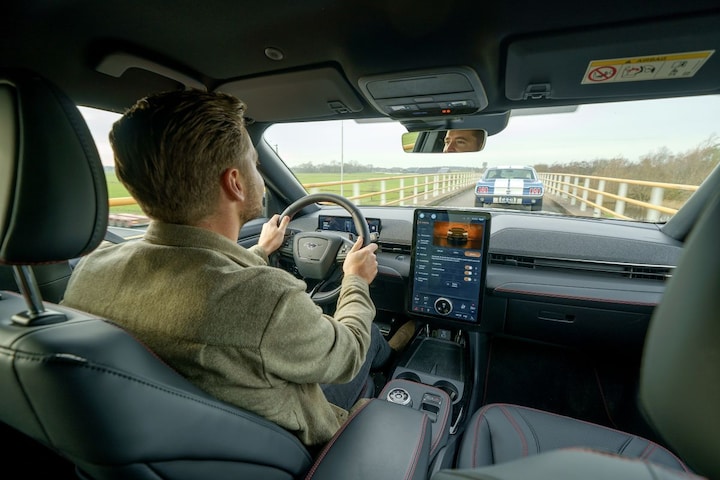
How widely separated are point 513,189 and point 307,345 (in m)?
2.65

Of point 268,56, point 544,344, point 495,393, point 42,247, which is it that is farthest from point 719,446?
point 544,344

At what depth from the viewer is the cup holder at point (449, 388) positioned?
201 centimetres

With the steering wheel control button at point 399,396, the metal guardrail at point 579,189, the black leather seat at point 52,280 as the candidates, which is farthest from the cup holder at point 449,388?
the black leather seat at point 52,280

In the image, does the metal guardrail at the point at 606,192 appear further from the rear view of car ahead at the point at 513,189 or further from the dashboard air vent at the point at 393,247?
the dashboard air vent at the point at 393,247

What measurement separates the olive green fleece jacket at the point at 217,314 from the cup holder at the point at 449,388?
1.20 meters

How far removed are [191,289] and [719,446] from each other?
3.00ft

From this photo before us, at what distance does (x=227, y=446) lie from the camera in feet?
2.72

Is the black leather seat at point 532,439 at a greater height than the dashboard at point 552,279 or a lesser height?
lesser

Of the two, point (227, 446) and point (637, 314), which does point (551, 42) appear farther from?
point (227, 446)

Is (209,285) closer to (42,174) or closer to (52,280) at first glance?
(42,174)

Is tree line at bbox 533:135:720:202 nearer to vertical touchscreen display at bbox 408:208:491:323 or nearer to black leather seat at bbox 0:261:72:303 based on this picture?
vertical touchscreen display at bbox 408:208:491:323

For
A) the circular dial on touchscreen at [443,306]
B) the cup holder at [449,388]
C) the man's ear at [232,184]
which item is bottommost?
the cup holder at [449,388]

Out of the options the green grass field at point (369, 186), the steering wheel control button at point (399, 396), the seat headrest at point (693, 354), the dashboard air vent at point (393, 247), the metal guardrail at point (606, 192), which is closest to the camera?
the seat headrest at point (693, 354)

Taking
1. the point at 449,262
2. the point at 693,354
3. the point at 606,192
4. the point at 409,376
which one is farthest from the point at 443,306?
the point at 693,354
